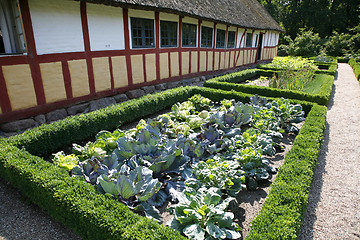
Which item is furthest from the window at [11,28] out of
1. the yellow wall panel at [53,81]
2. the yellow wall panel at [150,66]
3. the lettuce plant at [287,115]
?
the lettuce plant at [287,115]

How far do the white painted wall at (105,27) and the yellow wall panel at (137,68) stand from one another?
677 millimetres

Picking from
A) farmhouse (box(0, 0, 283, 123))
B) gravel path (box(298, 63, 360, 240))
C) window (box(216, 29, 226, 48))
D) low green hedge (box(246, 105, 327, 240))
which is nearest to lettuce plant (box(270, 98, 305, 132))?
gravel path (box(298, 63, 360, 240))

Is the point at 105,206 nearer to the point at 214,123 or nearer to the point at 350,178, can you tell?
the point at 214,123

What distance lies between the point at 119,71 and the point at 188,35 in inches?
185

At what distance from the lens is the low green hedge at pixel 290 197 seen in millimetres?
2488

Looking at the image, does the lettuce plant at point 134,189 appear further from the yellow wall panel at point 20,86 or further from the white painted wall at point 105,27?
the white painted wall at point 105,27

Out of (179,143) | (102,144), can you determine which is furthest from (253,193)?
(102,144)

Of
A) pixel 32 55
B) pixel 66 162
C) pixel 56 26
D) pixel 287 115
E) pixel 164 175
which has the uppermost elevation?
pixel 56 26

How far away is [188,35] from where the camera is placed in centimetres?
1141

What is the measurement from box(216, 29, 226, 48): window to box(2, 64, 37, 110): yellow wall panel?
1079cm

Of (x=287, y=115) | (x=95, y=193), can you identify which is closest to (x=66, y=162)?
(x=95, y=193)

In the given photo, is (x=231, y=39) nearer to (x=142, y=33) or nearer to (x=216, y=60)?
(x=216, y=60)

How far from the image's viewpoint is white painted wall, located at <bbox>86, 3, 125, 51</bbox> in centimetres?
729

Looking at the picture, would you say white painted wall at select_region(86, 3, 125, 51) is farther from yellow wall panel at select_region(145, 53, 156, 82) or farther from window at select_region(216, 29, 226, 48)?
window at select_region(216, 29, 226, 48)
